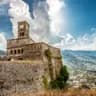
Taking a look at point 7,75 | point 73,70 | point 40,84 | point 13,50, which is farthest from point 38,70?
point 73,70

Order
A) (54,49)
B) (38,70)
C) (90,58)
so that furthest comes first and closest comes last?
(90,58) → (54,49) → (38,70)

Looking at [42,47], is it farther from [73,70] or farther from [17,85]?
[73,70]

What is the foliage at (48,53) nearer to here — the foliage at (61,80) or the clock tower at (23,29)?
the foliage at (61,80)

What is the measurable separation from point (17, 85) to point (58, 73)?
34.7 feet

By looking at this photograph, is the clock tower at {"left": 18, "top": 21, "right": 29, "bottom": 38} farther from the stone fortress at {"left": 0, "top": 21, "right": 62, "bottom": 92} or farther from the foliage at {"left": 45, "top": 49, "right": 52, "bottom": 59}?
the foliage at {"left": 45, "top": 49, "right": 52, "bottom": 59}

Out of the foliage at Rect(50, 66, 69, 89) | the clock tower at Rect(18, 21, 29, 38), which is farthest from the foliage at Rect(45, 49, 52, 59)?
the clock tower at Rect(18, 21, 29, 38)

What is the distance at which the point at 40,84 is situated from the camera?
31219mm

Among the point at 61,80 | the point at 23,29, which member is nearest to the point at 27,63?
the point at 61,80

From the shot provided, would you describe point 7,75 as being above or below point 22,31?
below

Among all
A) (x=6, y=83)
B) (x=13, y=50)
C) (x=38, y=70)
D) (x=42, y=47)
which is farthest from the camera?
(x=13, y=50)

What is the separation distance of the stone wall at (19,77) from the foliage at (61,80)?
475cm

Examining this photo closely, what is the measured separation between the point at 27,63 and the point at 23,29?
1446cm

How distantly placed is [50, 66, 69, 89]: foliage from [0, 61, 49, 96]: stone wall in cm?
475

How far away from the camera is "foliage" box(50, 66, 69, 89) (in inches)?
1391
